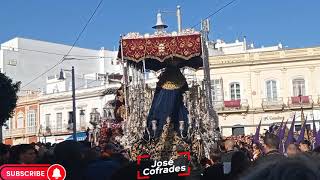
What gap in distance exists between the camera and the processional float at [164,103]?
54.5 feet

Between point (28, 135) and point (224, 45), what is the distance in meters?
20.3

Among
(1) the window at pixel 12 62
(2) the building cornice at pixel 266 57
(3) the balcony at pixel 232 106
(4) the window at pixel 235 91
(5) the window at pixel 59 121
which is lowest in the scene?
(5) the window at pixel 59 121

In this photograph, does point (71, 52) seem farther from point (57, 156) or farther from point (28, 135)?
point (57, 156)

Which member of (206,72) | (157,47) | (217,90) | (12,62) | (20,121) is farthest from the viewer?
(20,121)

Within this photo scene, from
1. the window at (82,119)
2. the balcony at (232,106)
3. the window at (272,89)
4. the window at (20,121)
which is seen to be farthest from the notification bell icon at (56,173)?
the window at (20,121)

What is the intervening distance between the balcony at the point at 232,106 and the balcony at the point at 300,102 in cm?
324

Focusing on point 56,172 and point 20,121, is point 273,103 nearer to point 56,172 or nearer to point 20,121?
point 20,121

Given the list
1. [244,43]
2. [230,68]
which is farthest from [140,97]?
[244,43]

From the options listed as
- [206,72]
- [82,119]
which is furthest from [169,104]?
[82,119]

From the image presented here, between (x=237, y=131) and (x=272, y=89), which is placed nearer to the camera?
(x=237, y=131)

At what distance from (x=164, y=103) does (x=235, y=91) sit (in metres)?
24.5

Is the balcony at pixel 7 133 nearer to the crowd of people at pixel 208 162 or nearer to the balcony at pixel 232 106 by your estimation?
the balcony at pixel 232 106

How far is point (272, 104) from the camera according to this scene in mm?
39719

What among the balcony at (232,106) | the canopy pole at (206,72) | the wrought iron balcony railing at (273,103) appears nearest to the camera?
the canopy pole at (206,72)
